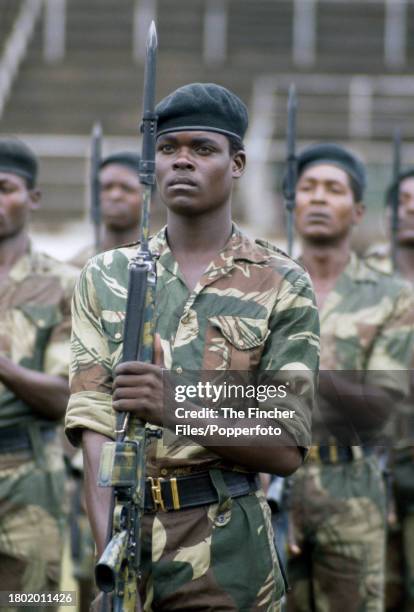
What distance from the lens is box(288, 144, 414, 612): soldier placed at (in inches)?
299

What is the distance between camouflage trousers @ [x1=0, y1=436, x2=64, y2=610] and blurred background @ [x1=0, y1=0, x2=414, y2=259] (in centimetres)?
1136

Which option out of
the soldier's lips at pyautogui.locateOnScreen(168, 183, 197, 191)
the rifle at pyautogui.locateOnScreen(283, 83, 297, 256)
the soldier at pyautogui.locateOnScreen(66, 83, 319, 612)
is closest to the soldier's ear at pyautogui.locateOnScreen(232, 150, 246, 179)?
the soldier at pyautogui.locateOnScreen(66, 83, 319, 612)

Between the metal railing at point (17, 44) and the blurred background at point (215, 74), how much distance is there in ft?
0.07

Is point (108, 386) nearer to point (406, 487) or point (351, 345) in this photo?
point (351, 345)

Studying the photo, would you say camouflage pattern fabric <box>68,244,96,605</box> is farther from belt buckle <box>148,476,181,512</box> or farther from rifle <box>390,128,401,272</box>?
belt buckle <box>148,476,181,512</box>

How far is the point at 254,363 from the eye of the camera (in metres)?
5.32

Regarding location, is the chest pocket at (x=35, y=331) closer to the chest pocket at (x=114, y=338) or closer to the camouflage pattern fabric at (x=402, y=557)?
the camouflage pattern fabric at (x=402, y=557)

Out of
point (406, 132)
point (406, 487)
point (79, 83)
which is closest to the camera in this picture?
point (406, 487)

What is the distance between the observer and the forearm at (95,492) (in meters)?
5.00

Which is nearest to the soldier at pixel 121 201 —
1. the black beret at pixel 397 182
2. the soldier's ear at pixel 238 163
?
the black beret at pixel 397 182

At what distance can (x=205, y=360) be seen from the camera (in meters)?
5.25

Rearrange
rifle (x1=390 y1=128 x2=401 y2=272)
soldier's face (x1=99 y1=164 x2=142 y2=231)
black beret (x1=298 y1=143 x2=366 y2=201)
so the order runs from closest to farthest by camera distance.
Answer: black beret (x1=298 y1=143 x2=366 y2=201) → rifle (x1=390 y1=128 x2=401 y2=272) → soldier's face (x1=99 y1=164 x2=142 y2=231)

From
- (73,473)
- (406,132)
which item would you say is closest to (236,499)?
(73,473)

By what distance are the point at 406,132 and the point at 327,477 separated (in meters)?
14.1
